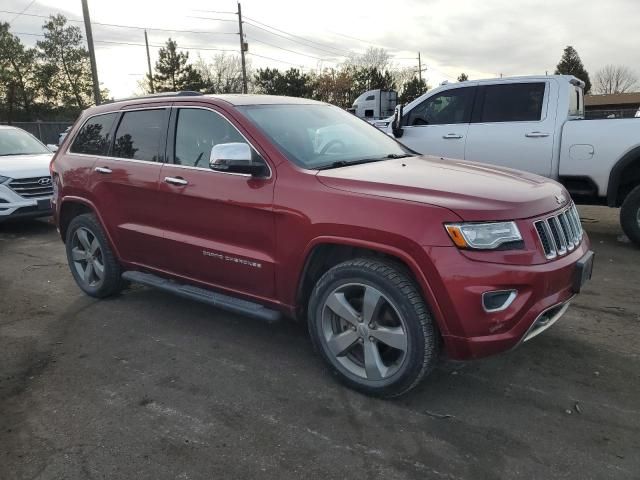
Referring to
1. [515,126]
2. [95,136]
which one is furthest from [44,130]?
[515,126]

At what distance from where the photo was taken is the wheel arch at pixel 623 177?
20.4ft

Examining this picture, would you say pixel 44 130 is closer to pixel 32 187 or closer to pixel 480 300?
pixel 32 187

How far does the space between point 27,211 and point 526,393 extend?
7684 mm

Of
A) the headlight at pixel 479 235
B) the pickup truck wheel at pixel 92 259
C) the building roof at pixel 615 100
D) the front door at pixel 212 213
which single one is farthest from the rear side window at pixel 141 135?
the building roof at pixel 615 100

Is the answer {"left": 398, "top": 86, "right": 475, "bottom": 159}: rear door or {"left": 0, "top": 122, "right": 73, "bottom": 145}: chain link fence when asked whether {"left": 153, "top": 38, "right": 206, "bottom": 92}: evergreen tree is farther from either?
{"left": 398, "top": 86, "right": 475, "bottom": 159}: rear door

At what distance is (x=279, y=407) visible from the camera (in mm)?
3131

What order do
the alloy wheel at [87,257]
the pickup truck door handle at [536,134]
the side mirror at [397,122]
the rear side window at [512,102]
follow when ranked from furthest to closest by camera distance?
1. the side mirror at [397,122]
2. the rear side window at [512,102]
3. the pickup truck door handle at [536,134]
4. the alloy wheel at [87,257]

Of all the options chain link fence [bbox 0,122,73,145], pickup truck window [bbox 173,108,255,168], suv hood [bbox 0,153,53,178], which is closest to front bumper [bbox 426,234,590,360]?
pickup truck window [bbox 173,108,255,168]

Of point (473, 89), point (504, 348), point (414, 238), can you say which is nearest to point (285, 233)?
point (414, 238)

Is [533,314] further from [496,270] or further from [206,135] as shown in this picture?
[206,135]

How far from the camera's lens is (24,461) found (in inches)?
106

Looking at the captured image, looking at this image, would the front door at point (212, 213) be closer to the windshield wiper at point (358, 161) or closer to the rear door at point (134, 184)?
the rear door at point (134, 184)

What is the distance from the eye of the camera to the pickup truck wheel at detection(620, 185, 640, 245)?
630 cm

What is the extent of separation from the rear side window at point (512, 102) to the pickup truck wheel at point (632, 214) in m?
1.51
